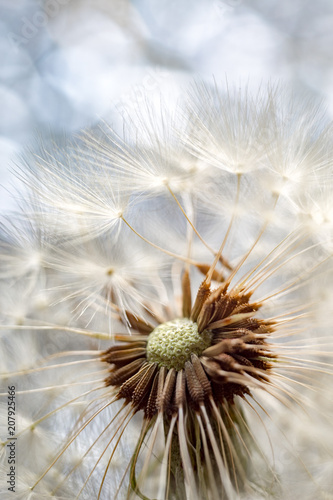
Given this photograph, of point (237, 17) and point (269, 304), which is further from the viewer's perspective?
point (237, 17)

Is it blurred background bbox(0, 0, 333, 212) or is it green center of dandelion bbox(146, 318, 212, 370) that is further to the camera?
blurred background bbox(0, 0, 333, 212)

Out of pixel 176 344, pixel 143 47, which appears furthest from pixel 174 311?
pixel 143 47

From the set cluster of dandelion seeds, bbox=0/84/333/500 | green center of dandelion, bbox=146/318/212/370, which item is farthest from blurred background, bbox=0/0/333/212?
green center of dandelion, bbox=146/318/212/370

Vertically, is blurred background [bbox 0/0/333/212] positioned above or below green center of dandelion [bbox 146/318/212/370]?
above

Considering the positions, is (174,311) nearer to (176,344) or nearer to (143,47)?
(176,344)

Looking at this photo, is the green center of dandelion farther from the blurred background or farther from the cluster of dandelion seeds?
the blurred background

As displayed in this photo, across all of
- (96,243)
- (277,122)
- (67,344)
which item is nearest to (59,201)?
(96,243)

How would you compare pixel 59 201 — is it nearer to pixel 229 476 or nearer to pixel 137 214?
pixel 137 214
